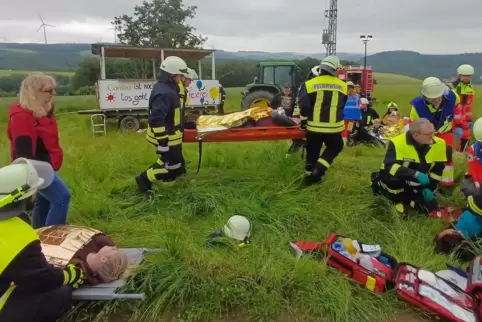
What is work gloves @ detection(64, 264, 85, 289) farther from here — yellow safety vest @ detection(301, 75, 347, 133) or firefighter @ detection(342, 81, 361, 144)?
firefighter @ detection(342, 81, 361, 144)

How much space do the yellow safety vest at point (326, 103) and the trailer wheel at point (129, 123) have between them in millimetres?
8973

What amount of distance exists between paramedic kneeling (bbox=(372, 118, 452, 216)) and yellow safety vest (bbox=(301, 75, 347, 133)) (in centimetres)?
93

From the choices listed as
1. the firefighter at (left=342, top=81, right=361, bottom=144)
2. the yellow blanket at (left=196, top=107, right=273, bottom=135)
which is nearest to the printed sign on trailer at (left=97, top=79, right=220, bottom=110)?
the firefighter at (left=342, top=81, right=361, bottom=144)

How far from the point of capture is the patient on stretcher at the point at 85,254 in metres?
2.94

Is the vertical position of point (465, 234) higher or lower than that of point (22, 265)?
lower

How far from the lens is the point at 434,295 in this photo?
9.68 ft

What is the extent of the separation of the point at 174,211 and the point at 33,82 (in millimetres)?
1907

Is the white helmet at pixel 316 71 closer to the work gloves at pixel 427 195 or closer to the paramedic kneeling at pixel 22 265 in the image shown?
the work gloves at pixel 427 195

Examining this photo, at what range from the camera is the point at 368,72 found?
1817 centimetres

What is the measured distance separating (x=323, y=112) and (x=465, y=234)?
2060mm

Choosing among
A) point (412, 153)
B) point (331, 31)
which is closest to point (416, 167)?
point (412, 153)

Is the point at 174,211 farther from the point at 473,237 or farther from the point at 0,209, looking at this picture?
the point at 473,237

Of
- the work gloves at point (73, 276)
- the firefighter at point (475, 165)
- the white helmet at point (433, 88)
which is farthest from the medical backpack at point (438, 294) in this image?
the white helmet at point (433, 88)

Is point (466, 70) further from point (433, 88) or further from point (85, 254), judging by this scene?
point (85, 254)
